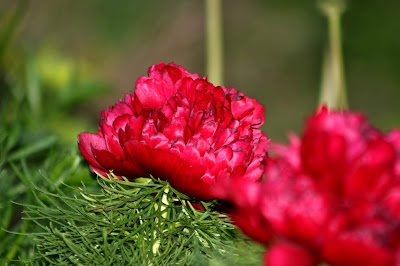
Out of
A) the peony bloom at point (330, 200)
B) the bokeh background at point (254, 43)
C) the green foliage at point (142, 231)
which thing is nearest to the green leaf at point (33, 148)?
the green foliage at point (142, 231)

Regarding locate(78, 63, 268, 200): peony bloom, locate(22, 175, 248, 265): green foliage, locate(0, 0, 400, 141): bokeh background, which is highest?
locate(0, 0, 400, 141): bokeh background

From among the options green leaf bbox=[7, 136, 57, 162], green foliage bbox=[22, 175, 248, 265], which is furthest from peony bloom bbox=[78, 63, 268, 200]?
green leaf bbox=[7, 136, 57, 162]

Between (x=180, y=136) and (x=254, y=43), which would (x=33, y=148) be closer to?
(x=180, y=136)

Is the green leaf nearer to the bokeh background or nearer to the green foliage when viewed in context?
the green foliage

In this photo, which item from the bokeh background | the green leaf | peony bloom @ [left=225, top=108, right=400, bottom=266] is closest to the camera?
peony bloom @ [left=225, top=108, right=400, bottom=266]

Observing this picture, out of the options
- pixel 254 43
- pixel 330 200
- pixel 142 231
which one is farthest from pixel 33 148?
pixel 254 43

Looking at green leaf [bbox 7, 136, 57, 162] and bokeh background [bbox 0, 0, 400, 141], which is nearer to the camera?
green leaf [bbox 7, 136, 57, 162]
